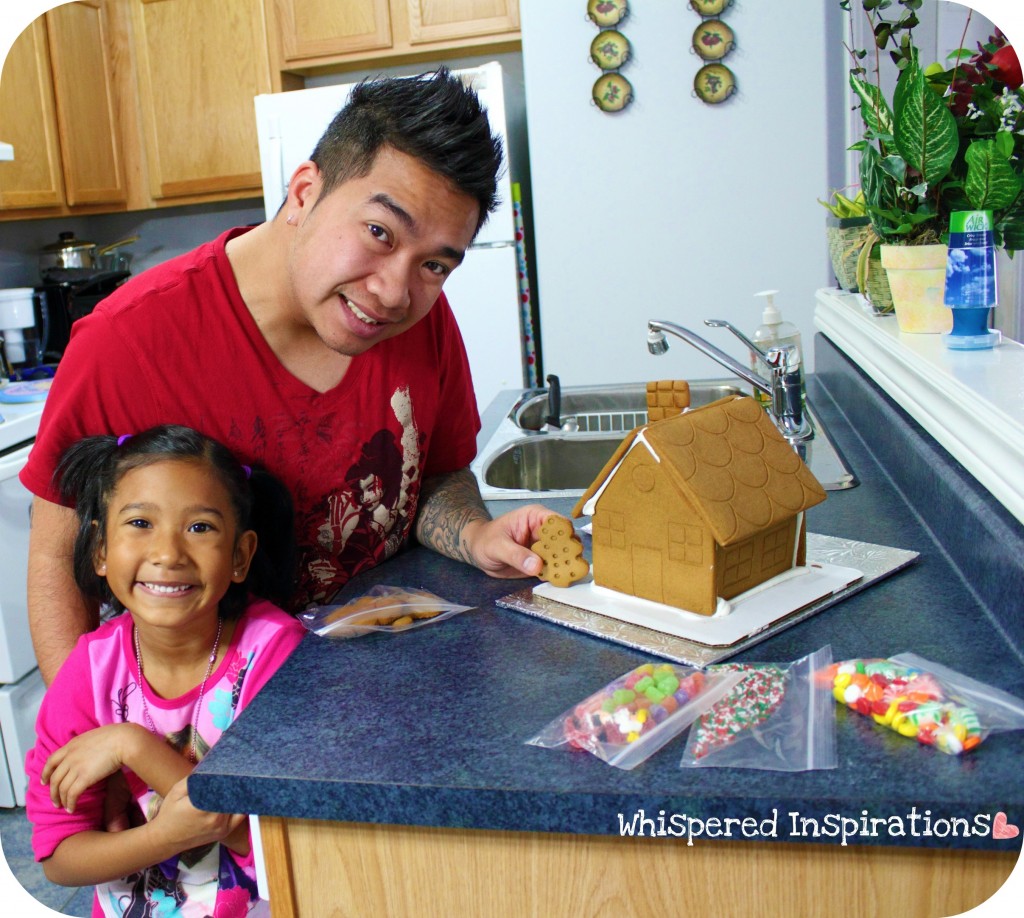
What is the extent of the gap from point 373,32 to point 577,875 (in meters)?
3.50

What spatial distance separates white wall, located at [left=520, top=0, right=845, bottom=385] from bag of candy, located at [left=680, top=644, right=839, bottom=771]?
2.57 meters

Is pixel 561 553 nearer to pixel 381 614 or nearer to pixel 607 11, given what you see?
pixel 381 614

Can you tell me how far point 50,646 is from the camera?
48.7 inches

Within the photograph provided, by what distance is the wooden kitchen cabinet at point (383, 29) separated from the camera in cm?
355

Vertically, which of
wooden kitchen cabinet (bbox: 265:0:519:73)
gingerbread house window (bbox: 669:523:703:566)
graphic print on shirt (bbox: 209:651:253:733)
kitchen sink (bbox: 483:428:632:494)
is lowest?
graphic print on shirt (bbox: 209:651:253:733)

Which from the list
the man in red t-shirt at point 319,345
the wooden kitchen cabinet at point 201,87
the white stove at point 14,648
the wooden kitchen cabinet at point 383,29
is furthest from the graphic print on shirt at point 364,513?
the wooden kitchen cabinet at point 201,87

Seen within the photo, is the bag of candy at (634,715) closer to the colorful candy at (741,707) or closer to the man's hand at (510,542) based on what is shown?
the colorful candy at (741,707)

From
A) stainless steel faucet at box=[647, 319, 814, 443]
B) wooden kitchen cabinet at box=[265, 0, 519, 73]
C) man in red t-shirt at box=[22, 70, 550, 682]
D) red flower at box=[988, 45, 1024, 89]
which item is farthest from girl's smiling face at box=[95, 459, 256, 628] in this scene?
wooden kitchen cabinet at box=[265, 0, 519, 73]

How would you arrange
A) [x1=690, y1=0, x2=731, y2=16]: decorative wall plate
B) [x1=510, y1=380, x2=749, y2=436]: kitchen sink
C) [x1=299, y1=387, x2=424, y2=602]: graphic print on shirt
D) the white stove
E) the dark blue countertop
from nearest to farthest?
the dark blue countertop, [x1=299, y1=387, x2=424, y2=602]: graphic print on shirt, the white stove, [x1=510, y1=380, x2=749, y2=436]: kitchen sink, [x1=690, y1=0, x2=731, y2=16]: decorative wall plate

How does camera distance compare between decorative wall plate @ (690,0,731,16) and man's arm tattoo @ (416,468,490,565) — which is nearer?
man's arm tattoo @ (416,468,490,565)

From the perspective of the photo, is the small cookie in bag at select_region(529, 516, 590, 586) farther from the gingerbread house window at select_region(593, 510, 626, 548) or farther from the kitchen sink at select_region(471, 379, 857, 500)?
the kitchen sink at select_region(471, 379, 857, 500)

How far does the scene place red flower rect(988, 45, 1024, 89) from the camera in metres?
1.21

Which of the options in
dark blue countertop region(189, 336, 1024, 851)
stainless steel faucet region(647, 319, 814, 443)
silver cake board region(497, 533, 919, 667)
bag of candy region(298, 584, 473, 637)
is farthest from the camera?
stainless steel faucet region(647, 319, 814, 443)

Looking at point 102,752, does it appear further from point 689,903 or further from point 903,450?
point 903,450
